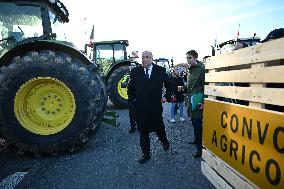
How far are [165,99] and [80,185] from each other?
2.36 metres

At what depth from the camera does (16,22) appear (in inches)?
215

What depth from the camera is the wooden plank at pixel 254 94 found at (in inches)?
85.0

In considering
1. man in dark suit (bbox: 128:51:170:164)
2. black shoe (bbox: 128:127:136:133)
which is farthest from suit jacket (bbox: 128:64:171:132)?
black shoe (bbox: 128:127:136:133)

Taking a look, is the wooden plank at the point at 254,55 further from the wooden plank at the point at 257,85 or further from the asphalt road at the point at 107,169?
the asphalt road at the point at 107,169

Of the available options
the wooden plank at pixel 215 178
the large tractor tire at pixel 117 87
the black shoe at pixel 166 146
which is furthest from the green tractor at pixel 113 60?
the wooden plank at pixel 215 178

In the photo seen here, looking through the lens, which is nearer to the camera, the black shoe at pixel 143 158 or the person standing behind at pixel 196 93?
the black shoe at pixel 143 158

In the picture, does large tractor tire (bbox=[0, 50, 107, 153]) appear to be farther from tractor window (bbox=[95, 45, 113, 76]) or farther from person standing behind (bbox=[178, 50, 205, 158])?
tractor window (bbox=[95, 45, 113, 76])

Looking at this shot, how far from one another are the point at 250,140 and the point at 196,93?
2.61 metres

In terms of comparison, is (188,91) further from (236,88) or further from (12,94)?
(12,94)

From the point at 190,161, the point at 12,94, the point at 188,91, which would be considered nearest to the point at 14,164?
the point at 12,94

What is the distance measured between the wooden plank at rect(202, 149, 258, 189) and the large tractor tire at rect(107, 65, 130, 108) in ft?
23.6

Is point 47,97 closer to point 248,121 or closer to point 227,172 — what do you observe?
point 227,172

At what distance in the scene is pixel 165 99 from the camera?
555 centimetres

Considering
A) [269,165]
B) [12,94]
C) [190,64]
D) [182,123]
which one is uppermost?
[190,64]
